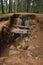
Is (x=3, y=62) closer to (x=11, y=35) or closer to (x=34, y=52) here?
(x=34, y=52)

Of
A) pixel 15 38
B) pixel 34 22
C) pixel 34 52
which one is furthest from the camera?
pixel 34 22

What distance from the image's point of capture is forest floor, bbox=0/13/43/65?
9.87 m

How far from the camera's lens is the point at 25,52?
11.8 m

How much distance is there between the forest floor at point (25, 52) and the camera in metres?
9.87

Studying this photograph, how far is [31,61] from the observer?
10.2m

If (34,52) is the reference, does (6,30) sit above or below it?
above

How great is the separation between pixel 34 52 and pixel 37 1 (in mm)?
34792

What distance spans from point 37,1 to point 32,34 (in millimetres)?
31352

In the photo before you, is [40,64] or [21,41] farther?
[21,41]

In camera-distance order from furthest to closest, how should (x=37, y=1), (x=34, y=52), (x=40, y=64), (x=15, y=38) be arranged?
(x=37, y=1)
(x=15, y=38)
(x=34, y=52)
(x=40, y=64)

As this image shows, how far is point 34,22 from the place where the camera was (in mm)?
17984

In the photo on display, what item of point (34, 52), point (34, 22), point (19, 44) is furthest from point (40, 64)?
point (34, 22)

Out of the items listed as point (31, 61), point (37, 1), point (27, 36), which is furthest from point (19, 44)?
point (37, 1)

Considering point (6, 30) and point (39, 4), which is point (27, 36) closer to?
point (6, 30)
